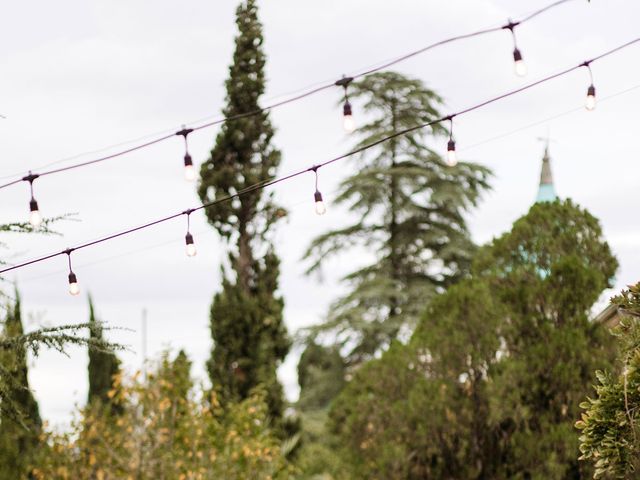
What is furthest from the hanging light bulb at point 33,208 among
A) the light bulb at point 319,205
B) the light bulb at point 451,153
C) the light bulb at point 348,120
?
the light bulb at point 451,153

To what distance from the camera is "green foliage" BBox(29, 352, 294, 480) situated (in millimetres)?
14594

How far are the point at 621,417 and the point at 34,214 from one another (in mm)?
4616

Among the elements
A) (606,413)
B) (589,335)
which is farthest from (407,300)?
(606,413)

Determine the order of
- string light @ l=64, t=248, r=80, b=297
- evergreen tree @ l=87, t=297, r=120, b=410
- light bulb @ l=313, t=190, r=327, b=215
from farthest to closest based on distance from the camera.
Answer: evergreen tree @ l=87, t=297, r=120, b=410, string light @ l=64, t=248, r=80, b=297, light bulb @ l=313, t=190, r=327, b=215

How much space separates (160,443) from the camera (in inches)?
579

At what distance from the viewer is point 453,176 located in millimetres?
26562

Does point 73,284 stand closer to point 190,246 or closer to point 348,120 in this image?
point 190,246

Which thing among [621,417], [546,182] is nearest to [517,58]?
[621,417]

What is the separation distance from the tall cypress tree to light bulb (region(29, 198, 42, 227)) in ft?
41.8

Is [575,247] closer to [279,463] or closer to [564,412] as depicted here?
[564,412]

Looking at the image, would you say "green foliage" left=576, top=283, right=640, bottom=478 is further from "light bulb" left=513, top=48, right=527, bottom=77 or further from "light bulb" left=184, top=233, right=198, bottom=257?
"light bulb" left=184, top=233, right=198, bottom=257

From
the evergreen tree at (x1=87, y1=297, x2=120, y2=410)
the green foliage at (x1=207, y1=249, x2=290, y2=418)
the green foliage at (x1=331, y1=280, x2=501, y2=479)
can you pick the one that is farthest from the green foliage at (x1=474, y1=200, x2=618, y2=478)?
the evergreen tree at (x1=87, y1=297, x2=120, y2=410)

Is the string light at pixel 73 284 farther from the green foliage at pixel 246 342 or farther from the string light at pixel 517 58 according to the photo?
the green foliage at pixel 246 342

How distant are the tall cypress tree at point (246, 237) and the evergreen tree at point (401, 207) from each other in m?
4.00
